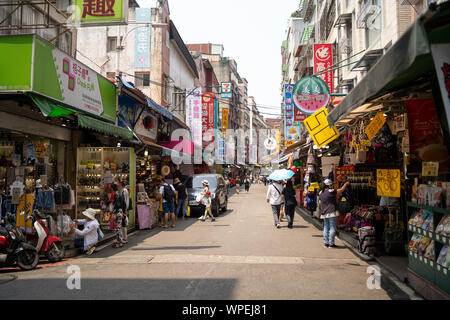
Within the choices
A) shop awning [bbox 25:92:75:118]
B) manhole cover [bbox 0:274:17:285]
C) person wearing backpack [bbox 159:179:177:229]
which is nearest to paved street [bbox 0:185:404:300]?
manhole cover [bbox 0:274:17:285]

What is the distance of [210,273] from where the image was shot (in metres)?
6.84

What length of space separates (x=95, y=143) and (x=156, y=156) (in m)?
6.25

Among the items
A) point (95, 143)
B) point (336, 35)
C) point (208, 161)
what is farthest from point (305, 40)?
point (95, 143)

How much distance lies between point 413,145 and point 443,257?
1.83 m

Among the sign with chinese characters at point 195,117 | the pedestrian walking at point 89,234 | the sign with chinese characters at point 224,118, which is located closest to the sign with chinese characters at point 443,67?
the pedestrian walking at point 89,234

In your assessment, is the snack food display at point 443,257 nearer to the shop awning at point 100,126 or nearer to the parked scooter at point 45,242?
the parked scooter at point 45,242

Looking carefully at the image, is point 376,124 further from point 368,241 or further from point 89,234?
point 89,234

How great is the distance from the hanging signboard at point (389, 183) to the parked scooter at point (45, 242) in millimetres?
7480

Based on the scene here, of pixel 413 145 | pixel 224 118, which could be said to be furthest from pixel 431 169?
pixel 224 118

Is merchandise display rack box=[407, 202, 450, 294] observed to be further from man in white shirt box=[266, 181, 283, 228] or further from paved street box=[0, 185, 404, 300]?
man in white shirt box=[266, 181, 283, 228]

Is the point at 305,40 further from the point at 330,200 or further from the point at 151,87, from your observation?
the point at 330,200

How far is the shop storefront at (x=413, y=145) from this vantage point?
3.91 meters

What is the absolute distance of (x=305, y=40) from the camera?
3350 cm

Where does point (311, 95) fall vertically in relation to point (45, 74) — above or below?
above
